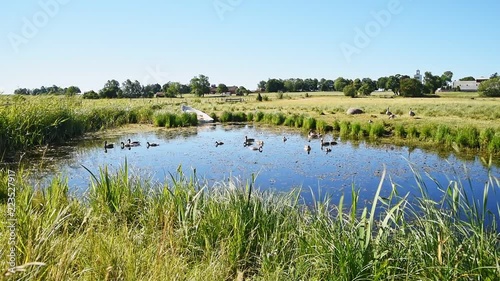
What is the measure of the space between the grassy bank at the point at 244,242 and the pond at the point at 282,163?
2.81 meters

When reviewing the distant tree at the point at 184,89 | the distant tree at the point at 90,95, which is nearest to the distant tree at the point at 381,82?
the distant tree at the point at 184,89

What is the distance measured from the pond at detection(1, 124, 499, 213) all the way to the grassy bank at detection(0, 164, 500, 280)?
2813mm

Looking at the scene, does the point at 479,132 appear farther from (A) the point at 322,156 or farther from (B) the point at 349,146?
(A) the point at 322,156

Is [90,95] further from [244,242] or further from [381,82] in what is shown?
[381,82]

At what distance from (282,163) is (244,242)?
27.7 ft

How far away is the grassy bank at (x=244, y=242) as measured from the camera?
2660mm

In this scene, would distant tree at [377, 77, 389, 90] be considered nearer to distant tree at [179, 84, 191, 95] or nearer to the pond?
distant tree at [179, 84, 191, 95]

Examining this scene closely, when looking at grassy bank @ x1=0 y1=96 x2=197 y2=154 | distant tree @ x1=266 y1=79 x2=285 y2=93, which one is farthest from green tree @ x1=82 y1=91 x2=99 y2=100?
distant tree @ x1=266 y1=79 x2=285 y2=93

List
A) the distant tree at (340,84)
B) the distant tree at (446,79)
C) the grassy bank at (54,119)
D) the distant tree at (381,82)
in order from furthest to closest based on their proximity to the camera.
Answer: the distant tree at (381,82)
the distant tree at (340,84)
the distant tree at (446,79)
the grassy bank at (54,119)

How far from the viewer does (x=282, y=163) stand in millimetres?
12219

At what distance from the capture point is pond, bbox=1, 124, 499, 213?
912cm

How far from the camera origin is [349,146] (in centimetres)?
1592

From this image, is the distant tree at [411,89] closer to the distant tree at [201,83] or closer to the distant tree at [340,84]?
the distant tree at [340,84]

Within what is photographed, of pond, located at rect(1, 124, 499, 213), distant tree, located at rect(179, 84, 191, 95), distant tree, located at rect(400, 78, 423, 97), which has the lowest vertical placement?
pond, located at rect(1, 124, 499, 213)
